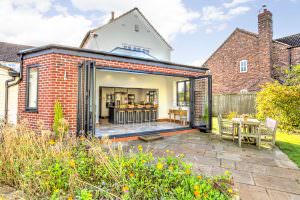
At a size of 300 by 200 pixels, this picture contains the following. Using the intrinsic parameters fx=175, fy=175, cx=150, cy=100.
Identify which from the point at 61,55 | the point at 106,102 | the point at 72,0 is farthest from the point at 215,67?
the point at 61,55

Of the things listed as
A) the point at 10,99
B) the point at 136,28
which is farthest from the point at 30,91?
the point at 136,28

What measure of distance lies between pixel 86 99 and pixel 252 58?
14.7 metres

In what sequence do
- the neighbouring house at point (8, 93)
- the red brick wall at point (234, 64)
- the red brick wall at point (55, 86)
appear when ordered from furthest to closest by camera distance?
the red brick wall at point (234, 64), the neighbouring house at point (8, 93), the red brick wall at point (55, 86)

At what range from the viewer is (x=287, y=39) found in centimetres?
1494

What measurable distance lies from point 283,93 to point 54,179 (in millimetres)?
10162

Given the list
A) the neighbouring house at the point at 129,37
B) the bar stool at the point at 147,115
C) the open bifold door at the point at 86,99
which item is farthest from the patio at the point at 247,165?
the neighbouring house at the point at 129,37

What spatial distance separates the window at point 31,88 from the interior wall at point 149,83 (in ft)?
12.0

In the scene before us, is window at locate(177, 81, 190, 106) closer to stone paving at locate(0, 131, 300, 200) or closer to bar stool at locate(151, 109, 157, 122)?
bar stool at locate(151, 109, 157, 122)

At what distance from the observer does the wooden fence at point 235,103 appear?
13.4 m

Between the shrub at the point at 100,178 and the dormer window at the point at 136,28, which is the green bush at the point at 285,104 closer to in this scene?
the shrub at the point at 100,178

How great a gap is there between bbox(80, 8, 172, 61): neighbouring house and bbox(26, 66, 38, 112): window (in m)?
7.47

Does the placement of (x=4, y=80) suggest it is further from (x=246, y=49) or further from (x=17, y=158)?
A: (x=246, y=49)

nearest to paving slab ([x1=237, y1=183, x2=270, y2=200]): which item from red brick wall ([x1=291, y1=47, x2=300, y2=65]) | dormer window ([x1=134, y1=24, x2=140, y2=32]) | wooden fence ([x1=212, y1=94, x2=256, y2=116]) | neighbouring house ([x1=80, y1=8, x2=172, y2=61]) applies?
neighbouring house ([x1=80, y1=8, x2=172, y2=61])

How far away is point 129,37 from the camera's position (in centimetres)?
1515
